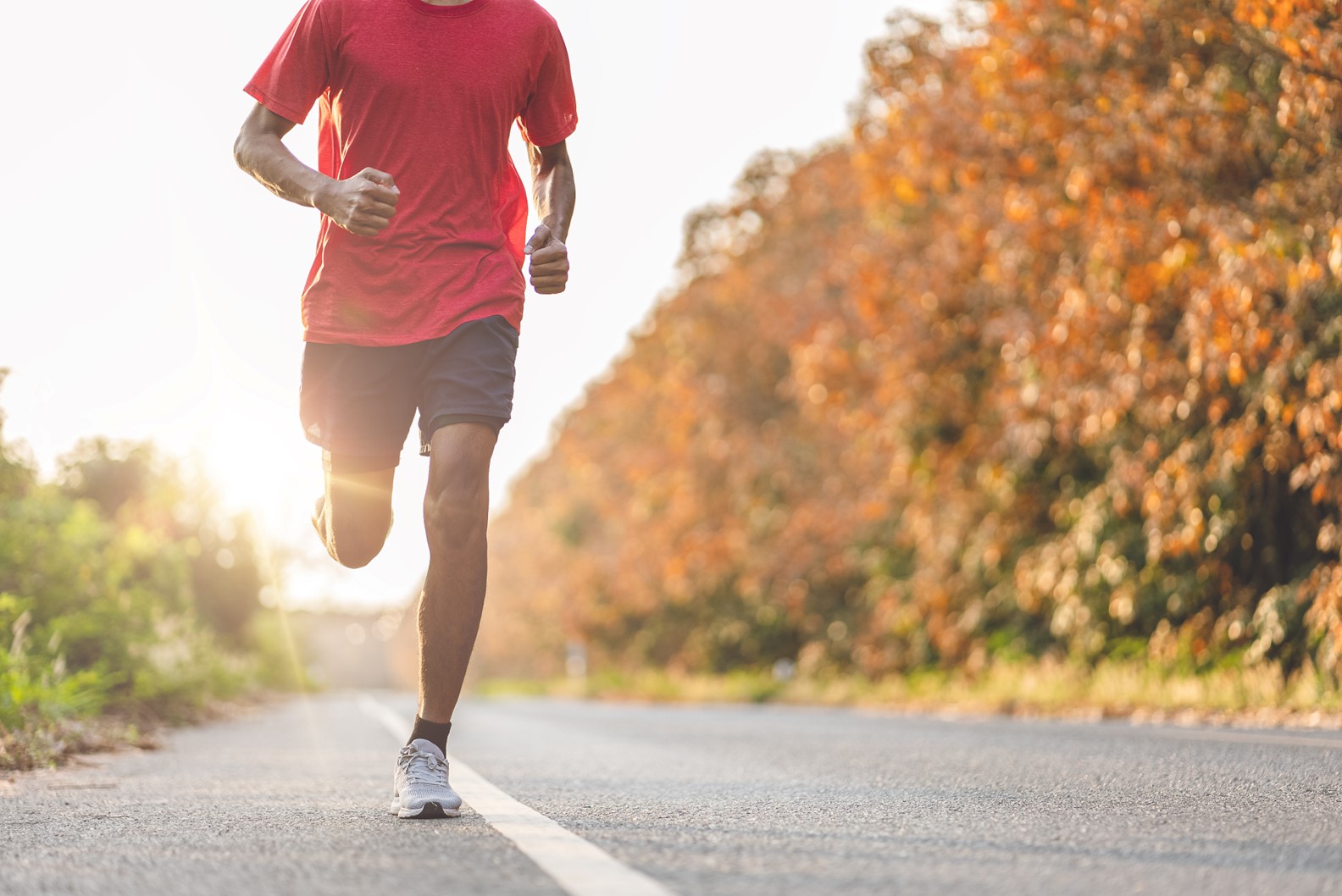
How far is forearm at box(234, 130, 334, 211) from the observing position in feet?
13.9

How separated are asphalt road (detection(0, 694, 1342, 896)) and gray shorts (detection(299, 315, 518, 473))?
1022mm

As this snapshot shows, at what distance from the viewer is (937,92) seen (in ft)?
47.8

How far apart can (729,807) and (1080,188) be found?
24.5 feet

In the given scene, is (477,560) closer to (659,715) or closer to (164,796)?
(164,796)

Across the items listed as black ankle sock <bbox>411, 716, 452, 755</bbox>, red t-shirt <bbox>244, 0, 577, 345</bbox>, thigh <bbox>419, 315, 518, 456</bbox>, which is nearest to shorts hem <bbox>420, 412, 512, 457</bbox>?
thigh <bbox>419, 315, 518, 456</bbox>

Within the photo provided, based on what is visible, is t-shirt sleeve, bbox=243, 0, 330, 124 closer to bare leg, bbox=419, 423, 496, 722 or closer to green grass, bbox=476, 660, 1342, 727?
bare leg, bbox=419, 423, 496, 722

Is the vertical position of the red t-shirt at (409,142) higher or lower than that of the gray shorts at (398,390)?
higher

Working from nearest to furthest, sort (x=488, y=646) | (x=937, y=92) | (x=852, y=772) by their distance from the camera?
1. (x=852, y=772)
2. (x=937, y=92)
3. (x=488, y=646)

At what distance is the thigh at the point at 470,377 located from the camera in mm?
4172

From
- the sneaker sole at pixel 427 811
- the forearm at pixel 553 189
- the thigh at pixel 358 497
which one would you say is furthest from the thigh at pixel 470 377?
the sneaker sole at pixel 427 811

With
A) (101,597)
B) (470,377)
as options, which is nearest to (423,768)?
(470,377)

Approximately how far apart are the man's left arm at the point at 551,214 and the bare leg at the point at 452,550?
0.53 m

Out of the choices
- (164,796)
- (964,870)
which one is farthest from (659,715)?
(964,870)

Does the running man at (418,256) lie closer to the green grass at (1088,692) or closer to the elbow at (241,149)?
the elbow at (241,149)
